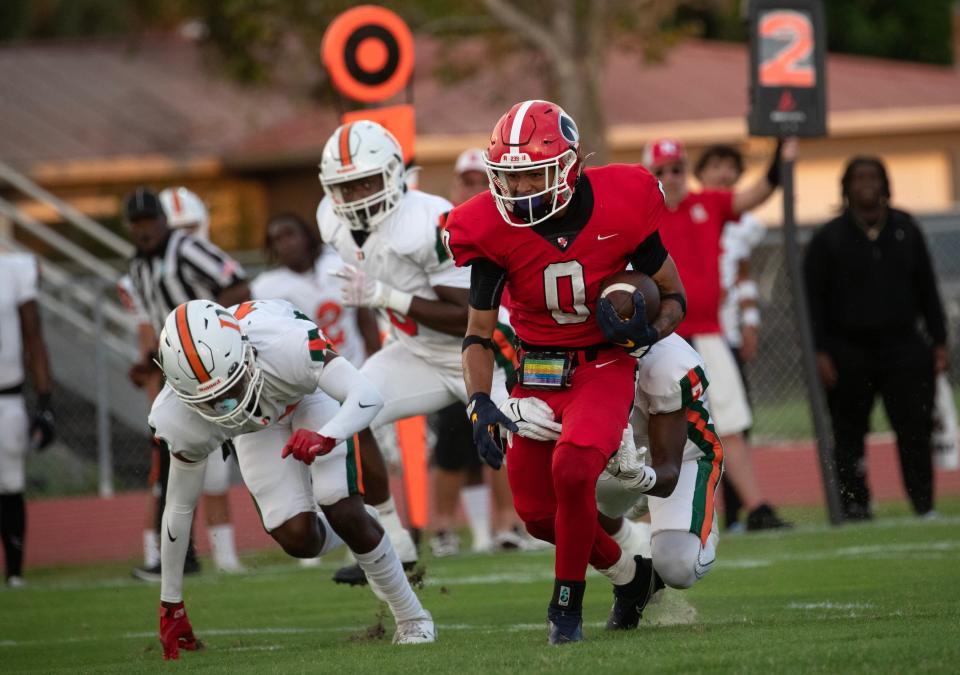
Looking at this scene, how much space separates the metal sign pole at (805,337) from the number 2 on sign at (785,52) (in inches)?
21.5

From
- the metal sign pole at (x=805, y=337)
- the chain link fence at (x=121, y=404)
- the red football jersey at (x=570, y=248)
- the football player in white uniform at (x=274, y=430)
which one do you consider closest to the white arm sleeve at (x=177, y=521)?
the football player in white uniform at (x=274, y=430)

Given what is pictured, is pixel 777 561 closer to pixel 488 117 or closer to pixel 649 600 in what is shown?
pixel 649 600

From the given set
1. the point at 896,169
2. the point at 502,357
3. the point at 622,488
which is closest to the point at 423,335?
the point at 502,357

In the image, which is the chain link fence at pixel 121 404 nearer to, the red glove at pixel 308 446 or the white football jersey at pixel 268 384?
the white football jersey at pixel 268 384

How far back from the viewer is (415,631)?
243 inches

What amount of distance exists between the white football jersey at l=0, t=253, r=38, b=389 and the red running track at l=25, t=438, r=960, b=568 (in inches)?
79.0

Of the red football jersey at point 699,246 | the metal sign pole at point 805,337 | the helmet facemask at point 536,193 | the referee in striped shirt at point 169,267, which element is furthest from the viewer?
the metal sign pole at point 805,337

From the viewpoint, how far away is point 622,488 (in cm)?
601

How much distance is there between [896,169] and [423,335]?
19145 millimetres

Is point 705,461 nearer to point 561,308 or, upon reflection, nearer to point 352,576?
point 561,308

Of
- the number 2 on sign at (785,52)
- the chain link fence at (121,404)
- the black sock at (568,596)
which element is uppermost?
the number 2 on sign at (785,52)

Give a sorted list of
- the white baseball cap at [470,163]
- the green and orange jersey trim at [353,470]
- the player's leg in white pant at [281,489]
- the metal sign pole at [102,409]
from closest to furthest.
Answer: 1. the green and orange jersey trim at [353,470]
2. the player's leg in white pant at [281,489]
3. the white baseball cap at [470,163]
4. the metal sign pole at [102,409]

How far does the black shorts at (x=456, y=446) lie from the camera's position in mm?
10031

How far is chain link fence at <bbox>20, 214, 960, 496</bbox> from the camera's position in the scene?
13727 millimetres
